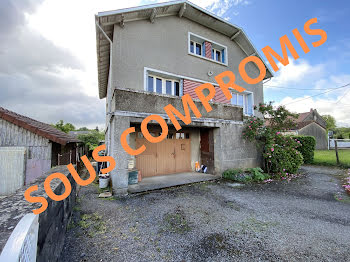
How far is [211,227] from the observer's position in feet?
10.8

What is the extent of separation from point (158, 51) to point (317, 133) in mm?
29844

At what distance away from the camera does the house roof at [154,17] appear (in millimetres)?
6449

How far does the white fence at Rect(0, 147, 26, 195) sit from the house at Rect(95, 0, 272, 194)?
3117mm

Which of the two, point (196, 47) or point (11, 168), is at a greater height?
point (196, 47)

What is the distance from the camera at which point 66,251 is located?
8.35 feet

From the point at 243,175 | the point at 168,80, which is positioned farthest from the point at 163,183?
the point at 168,80

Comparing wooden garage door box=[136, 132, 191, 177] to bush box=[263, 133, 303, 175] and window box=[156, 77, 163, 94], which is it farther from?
bush box=[263, 133, 303, 175]

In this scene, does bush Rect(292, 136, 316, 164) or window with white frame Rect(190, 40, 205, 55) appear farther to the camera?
bush Rect(292, 136, 316, 164)

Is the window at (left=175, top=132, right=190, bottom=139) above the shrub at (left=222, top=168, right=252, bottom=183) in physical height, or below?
above

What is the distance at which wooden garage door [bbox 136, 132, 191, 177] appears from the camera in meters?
7.23

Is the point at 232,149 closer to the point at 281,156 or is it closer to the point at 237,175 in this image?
the point at 237,175

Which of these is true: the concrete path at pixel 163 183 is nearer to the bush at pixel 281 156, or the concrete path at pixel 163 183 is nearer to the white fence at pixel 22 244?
the bush at pixel 281 156

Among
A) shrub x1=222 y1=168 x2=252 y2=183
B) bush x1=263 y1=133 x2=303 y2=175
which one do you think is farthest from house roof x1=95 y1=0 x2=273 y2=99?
shrub x1=222 y1=168 x2=252 y2=183

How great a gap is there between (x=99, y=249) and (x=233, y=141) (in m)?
6.73
